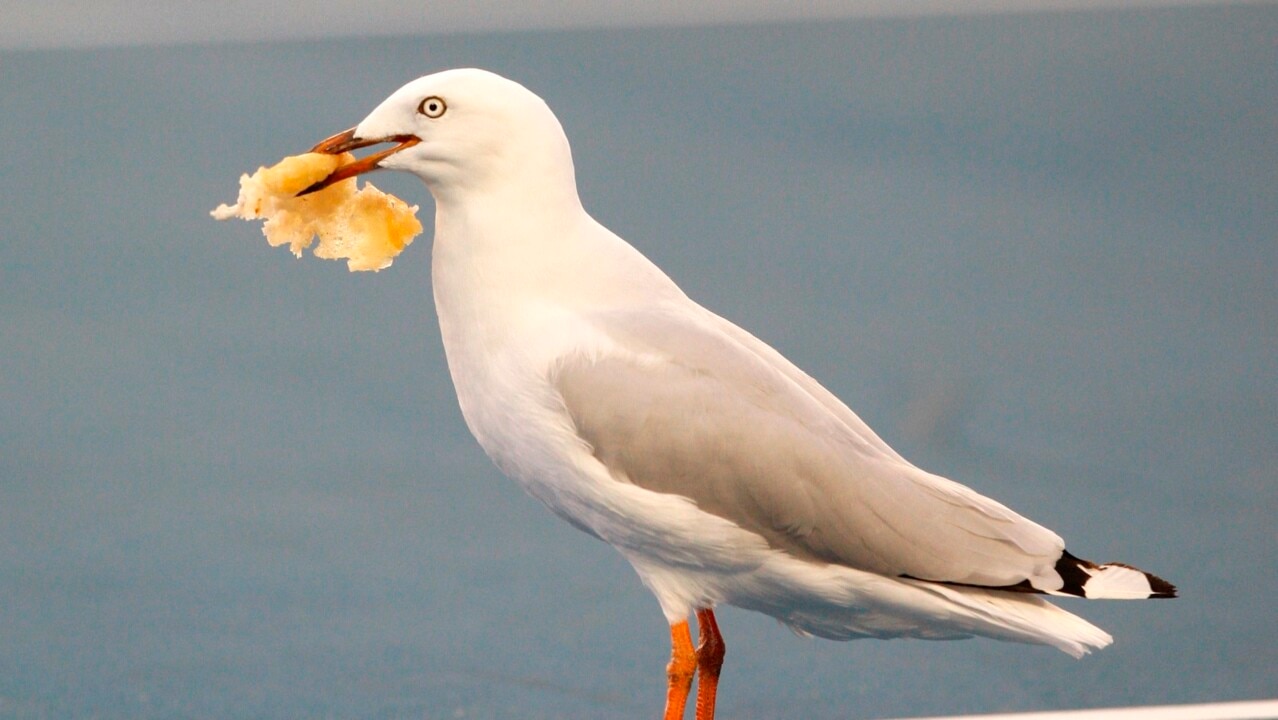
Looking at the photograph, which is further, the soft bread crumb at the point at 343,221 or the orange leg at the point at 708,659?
the orange leg at the point at 708,659

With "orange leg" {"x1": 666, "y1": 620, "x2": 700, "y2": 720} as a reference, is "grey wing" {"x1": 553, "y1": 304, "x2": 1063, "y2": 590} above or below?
above

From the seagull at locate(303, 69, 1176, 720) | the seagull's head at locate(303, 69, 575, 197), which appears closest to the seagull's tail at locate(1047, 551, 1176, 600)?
the seagull at locate(303, 69, 1176, 720)

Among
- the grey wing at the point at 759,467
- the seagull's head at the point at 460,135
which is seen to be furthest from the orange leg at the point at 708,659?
the seagull's head at the point at 460,135

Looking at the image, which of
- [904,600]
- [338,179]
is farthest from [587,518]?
[338,179]

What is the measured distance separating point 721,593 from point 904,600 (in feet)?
0.73

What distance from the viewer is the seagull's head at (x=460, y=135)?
5.87 ft

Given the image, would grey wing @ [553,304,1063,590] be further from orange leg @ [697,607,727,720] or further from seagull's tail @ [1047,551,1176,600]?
orange leg @ [697,607,727,720]

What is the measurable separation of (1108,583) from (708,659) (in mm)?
510

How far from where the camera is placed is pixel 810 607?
188 centimetres

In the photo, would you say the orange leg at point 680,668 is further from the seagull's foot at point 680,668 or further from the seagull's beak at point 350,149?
the seagull's beak at point 350,149

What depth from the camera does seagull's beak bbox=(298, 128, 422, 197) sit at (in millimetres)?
1811

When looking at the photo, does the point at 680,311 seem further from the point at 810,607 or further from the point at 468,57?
the point at 468,57

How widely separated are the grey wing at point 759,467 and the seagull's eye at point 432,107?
1.01 feet

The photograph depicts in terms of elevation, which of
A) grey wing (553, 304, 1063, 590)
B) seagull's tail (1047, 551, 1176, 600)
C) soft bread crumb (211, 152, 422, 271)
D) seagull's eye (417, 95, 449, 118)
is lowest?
seagull's tail (1047, 551, 1176, 600)
